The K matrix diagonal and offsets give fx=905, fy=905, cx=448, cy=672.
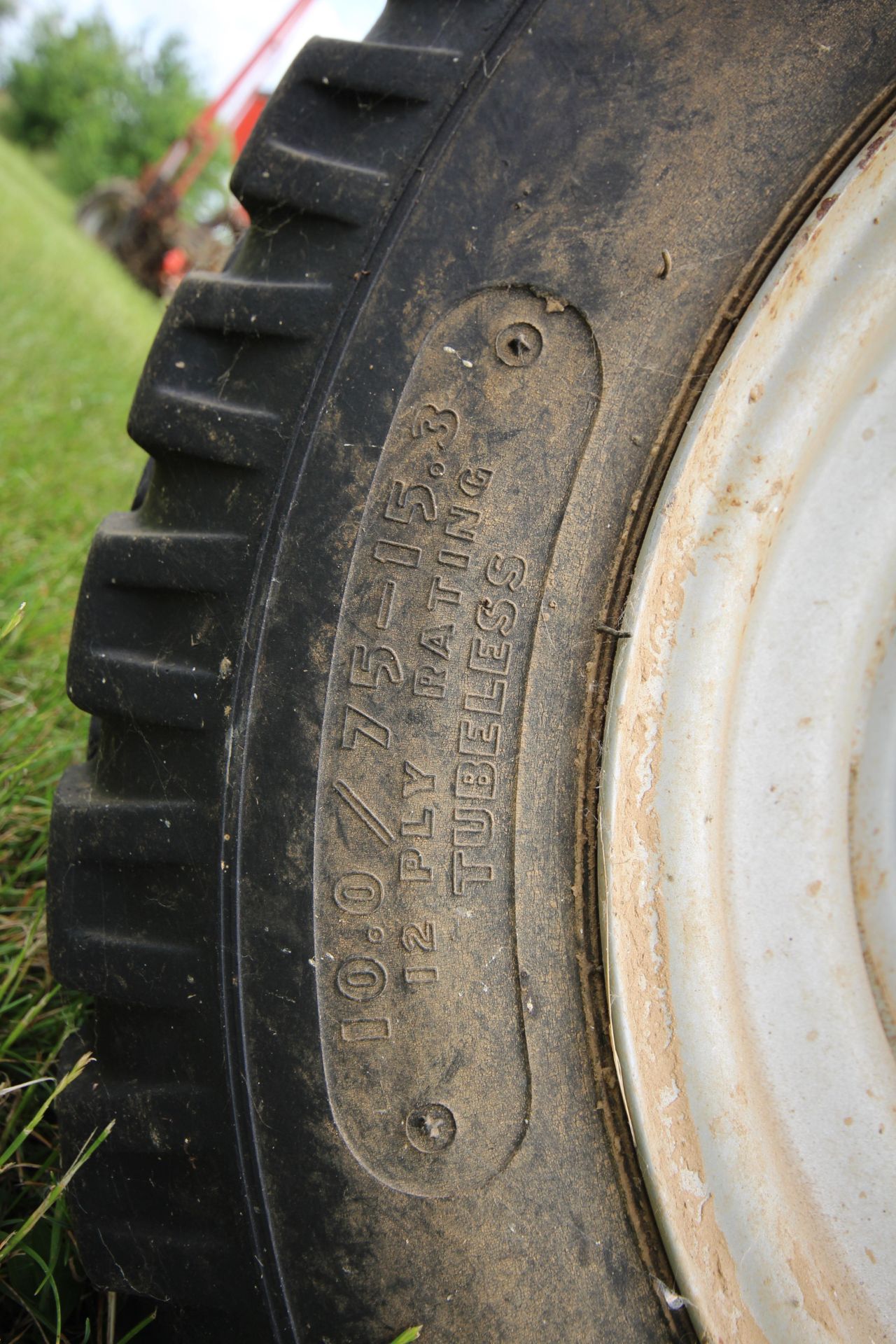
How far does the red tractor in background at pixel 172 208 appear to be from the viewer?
26.7ft

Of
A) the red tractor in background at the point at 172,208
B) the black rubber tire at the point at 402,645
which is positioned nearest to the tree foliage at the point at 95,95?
the red tractor in background at the point at 172,208

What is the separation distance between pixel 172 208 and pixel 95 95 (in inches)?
701

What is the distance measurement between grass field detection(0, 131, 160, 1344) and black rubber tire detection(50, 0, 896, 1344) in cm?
14

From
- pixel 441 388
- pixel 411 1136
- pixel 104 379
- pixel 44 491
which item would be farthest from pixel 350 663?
pixel 104 379

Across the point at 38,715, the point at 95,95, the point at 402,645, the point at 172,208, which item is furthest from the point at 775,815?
→ the point at 95,95

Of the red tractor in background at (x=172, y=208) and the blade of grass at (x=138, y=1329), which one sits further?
the red tractor in background at (x=172, y=208)

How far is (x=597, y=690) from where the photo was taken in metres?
0.72

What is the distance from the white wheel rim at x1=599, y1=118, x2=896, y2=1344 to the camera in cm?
70

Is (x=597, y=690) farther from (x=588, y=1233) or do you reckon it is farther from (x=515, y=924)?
(x=588, y=1233)

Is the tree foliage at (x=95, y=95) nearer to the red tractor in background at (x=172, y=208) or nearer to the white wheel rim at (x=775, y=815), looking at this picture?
the red tractor in background at (x=172, y=208)

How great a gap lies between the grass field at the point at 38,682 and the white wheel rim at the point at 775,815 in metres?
0.50

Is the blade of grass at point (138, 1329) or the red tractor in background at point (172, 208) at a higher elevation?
the red tractor in background at point (172, 208)

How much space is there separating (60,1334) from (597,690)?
0.65m

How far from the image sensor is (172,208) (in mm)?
9164
